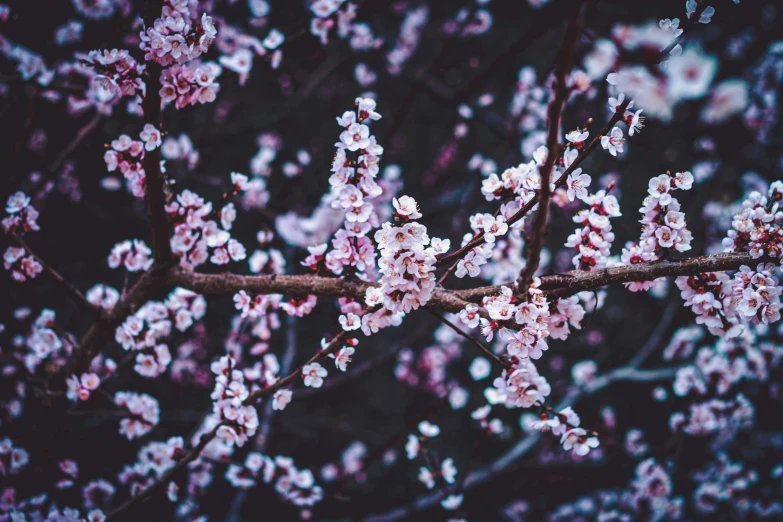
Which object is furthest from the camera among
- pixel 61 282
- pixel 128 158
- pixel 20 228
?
pixel 20 228

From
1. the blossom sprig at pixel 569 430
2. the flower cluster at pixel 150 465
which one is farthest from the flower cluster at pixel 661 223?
the flower cluster at pixel 150 465

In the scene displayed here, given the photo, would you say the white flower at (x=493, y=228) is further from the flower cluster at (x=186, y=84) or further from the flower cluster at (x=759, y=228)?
the flower cluster at (x=186, y=84)

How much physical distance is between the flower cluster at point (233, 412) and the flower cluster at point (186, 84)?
1.29m

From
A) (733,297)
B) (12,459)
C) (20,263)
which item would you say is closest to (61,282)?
(20,263)

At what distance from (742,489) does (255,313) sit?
16.0 ft

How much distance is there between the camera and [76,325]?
4512 mm

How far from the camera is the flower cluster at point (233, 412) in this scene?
2104 millimetres

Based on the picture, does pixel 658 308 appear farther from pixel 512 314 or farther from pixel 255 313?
pixel 255 313

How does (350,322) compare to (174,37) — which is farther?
(350,322)

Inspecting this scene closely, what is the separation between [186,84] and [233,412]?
1.60 m

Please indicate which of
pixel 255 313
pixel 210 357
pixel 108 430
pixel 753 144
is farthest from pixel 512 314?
pixel 753 144

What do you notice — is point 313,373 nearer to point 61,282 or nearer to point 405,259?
point 405,259

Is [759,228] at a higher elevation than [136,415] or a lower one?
higher

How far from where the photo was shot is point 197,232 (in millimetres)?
2363
